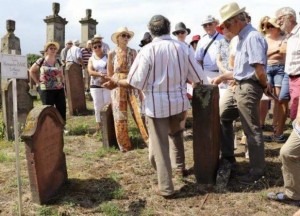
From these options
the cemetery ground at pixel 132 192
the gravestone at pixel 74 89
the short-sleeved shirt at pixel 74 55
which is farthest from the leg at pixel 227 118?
the short-sleeved shirt at pixel 74 55

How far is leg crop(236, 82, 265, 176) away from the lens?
4.29 m

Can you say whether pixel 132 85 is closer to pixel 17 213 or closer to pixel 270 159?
pixel 17 213

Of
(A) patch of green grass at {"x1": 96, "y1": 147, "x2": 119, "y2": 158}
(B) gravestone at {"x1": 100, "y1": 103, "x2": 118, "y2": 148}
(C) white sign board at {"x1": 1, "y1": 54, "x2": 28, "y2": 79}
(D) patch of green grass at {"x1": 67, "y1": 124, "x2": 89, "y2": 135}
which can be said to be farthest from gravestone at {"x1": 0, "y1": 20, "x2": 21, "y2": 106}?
(C) white sign board at {"x1": 1, "y1": 54, "x2": 28, "y2": 79}

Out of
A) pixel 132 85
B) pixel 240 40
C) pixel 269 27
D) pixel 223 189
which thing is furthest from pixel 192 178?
pixel 269 27

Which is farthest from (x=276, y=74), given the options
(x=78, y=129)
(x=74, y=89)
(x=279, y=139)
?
(x=74, y=89)

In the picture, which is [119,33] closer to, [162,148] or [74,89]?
[162,148]

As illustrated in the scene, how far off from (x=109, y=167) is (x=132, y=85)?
5.41 feet

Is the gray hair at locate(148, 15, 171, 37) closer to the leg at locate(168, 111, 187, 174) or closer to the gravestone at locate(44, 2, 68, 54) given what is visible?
the leg at locate(168, 111, 187, 174)

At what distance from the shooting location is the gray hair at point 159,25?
412cm

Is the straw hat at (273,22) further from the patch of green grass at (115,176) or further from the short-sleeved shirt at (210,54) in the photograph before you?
the patch of green grass at (115,176)

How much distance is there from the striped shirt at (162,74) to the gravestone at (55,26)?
643 inches

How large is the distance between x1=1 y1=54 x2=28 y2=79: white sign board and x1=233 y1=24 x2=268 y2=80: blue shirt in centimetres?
230

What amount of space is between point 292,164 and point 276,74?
3031 mm

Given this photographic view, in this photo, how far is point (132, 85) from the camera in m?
4.21
